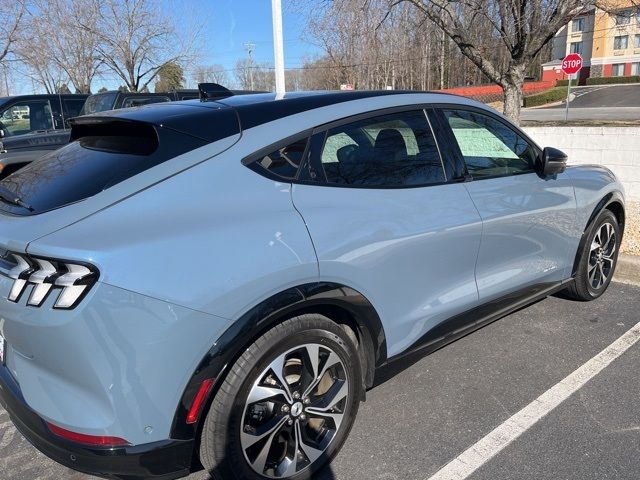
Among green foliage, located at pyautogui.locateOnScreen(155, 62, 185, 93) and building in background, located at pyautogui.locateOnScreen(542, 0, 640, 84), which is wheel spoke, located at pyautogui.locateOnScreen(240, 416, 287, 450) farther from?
building in background, located at pyautogui.locateOnScreen(542, 0, 640, 84)

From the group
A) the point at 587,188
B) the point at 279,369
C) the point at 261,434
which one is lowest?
the point at 261,434

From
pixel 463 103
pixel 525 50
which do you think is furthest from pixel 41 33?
pixel 463 103

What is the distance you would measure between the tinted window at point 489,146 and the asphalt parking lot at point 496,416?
1257 mm

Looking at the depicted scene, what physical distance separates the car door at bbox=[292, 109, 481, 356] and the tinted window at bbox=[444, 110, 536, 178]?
0.34 metres

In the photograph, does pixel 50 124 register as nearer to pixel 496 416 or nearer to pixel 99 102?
pixel 99 102

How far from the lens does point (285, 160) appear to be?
7.51 feet

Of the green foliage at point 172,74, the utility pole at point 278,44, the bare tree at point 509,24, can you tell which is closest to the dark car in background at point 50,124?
the utility pole at point 278,44

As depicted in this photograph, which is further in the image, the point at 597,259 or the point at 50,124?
the point at 50,124

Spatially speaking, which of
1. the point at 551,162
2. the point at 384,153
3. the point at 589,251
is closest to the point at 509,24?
the point at 589,251

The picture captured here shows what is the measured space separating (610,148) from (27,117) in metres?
9.50

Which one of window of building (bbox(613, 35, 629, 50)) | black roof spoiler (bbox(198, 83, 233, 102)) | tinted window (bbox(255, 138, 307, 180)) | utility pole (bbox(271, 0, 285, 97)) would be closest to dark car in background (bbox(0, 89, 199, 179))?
utility pole (bbox(271, 0, 285, 97))

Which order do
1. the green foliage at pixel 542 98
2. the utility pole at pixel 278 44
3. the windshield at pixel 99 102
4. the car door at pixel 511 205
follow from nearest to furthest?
the car door at pixel 511 205
the utility pole at pixel 278 44
the windshield at pixel 99 102
the green foliage at pixel 542 98

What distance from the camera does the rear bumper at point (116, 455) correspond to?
1880 mm

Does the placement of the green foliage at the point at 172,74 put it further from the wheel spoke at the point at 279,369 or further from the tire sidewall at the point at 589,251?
the wheel spoke at the point at 279,369
